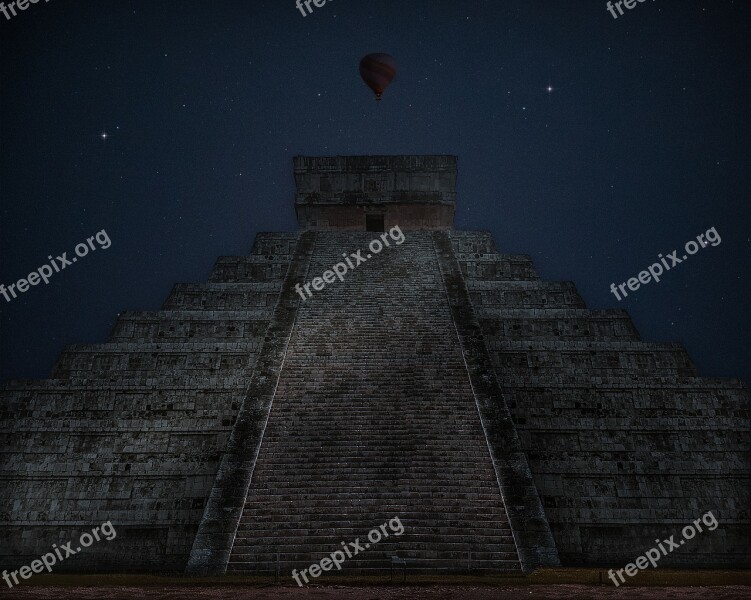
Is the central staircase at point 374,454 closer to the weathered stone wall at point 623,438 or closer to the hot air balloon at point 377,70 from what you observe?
the weathered stone wall at point 623,438

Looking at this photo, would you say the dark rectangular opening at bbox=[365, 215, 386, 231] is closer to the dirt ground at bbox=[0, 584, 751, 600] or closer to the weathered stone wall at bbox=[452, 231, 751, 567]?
the weathered stone wall at bbox=[452, 231, 751, 567]

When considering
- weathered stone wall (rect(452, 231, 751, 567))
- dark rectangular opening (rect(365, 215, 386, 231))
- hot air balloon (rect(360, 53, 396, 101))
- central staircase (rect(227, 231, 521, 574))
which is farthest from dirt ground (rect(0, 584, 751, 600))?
dark rectangular opening (rect(365, 215, 386, 231))

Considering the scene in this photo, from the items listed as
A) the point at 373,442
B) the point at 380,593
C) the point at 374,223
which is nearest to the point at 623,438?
the point at 373,442

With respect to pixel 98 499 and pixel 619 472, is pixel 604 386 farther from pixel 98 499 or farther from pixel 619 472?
pixel 98 499

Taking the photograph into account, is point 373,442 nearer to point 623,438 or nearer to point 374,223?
point 623,438

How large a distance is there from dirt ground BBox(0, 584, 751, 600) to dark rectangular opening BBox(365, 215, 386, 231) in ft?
54.4

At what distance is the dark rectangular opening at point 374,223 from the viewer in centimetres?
2255

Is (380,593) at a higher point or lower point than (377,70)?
lower

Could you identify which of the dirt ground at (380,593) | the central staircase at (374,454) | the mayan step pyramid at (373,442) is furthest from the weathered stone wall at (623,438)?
the dirt ground at (380,593)

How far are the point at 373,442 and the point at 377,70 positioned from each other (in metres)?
12.8

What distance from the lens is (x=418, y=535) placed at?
8953mm

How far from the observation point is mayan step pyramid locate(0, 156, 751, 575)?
30.3 ft

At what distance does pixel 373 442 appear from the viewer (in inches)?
419

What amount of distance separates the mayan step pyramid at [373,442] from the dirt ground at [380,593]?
1285 mm
